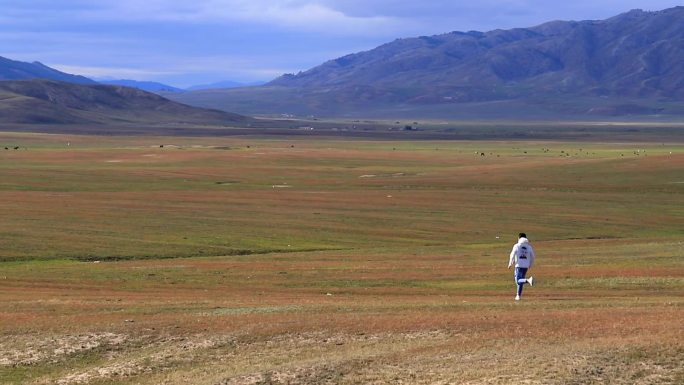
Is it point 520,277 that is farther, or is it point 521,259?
point 520,277

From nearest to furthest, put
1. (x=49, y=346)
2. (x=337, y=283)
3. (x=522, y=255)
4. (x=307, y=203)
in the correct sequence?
(x=49, y=346), (x=522, y=255), (x=337, y=283), (x=307, y=203)

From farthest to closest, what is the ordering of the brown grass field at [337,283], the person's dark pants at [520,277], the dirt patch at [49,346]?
1. the person's dark pants at [520,277]
2. the dirt patch at [49,346]
3. the brown grass field at [337,283]

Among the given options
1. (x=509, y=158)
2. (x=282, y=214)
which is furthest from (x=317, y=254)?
(x=509, y=158)

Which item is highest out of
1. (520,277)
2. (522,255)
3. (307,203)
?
(522,255)

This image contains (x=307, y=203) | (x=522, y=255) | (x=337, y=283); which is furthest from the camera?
(x=307, y=203)

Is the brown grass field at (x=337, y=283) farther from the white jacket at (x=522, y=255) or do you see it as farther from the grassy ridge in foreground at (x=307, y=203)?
the white jacket at (x=522, y=255)

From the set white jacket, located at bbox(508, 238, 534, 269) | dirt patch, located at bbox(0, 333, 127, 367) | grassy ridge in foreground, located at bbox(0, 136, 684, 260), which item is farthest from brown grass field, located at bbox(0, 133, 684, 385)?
white jacket, located at bbox(508, 238, 534, 269)

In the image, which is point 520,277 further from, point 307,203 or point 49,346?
point 307,203

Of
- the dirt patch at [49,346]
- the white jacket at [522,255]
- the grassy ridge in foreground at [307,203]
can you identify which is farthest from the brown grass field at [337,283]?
the white jacket at [522,255]

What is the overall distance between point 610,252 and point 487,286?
1463cm

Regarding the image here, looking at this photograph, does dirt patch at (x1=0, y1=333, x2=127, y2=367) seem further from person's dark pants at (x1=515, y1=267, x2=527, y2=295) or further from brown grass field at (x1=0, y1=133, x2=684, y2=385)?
person's dark pants at (x1=515, y1=267, x2=527, y2=295)

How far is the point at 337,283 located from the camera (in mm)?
41812

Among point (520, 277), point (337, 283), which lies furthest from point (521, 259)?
point (337, 283)

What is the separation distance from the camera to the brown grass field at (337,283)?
78.7 ft
